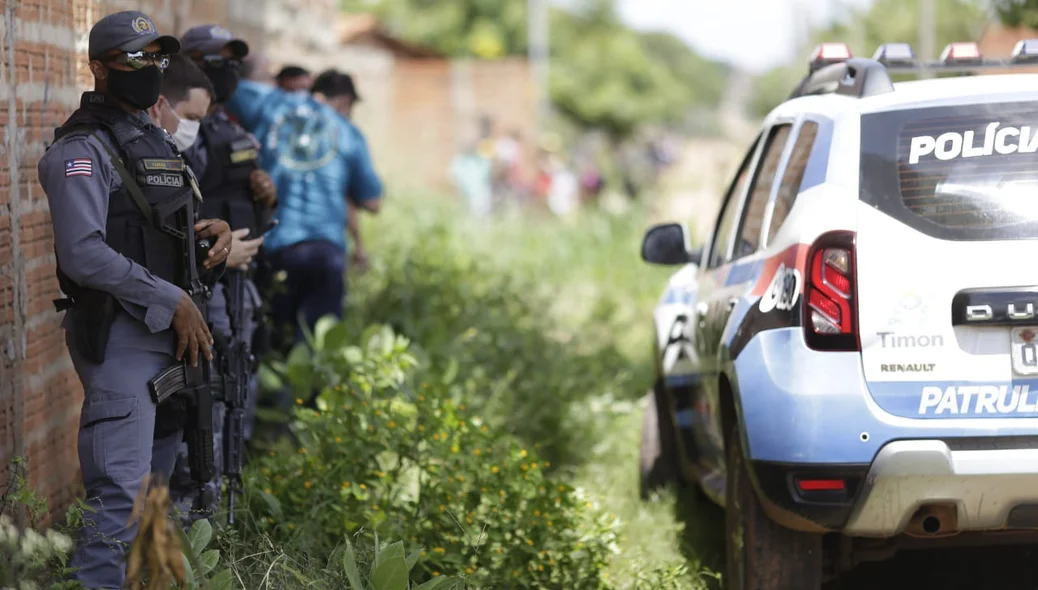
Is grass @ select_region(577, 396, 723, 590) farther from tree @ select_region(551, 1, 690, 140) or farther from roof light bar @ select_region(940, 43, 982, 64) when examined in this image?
tree @ select_region(551, 1, 690, 140)

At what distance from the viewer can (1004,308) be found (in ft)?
14.3

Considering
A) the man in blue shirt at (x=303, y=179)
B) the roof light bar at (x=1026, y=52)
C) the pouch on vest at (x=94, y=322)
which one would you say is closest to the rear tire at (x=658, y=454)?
the man in blue shirt at (x=303, y=179)

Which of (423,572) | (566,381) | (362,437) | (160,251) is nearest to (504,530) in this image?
(423,572)

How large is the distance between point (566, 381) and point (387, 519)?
10.8 feet

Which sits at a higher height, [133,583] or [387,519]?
[133,583]

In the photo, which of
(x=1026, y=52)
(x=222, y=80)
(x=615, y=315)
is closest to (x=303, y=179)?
(x=222, y=80)

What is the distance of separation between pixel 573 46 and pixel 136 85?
64049 millimetres

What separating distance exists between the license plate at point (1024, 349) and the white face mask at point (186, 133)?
3011mm

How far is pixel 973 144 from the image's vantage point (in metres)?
4.60

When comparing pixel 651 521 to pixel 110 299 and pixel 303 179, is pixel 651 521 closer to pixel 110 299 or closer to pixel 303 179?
pixel 303 179

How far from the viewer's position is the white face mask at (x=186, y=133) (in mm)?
5566

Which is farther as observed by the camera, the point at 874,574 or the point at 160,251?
the point at 874,574

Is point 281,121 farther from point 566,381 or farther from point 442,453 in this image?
point 442,453

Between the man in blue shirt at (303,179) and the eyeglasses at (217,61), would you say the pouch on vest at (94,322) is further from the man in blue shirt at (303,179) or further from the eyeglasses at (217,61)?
the man in blue shirt at (303,179)
